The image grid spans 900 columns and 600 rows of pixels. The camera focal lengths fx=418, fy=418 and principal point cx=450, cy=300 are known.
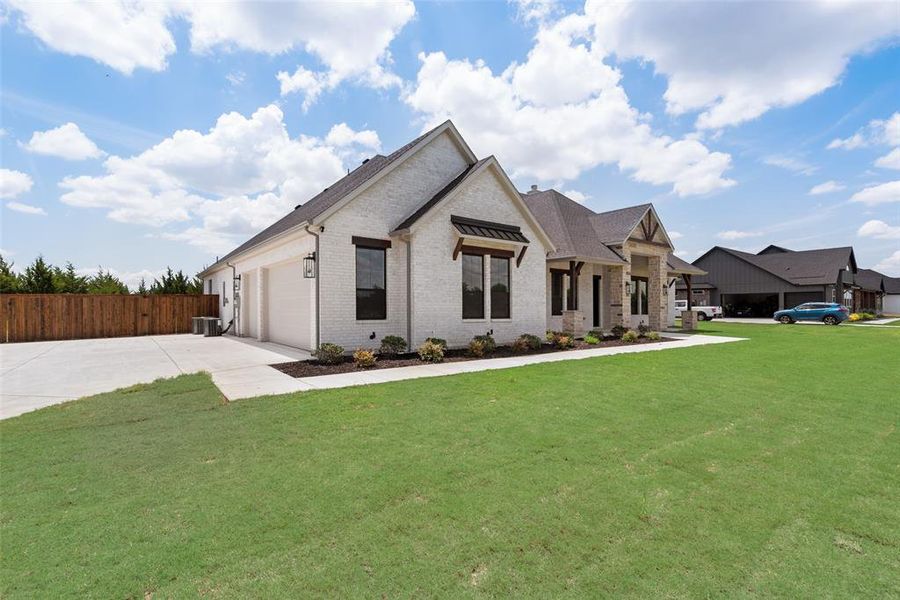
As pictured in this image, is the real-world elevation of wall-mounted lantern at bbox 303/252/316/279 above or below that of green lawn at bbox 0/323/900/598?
above

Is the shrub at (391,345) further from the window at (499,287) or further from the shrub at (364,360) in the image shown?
the window at (499,287)

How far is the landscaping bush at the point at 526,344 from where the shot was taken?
45.3 feet

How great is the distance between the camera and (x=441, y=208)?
42.4 feet

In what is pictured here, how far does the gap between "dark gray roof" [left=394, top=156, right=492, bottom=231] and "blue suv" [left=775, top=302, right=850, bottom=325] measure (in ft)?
97.0

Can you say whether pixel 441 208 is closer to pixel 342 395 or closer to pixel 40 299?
pixel 342 395

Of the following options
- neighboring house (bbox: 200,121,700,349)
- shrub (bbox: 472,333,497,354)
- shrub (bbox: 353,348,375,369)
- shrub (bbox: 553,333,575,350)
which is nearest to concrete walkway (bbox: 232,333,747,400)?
shrub (bbox: 353,348,375,369)

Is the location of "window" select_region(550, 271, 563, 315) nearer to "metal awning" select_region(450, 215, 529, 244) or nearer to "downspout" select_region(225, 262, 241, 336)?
"metal awning" select_region(450, 215, 529, 244)

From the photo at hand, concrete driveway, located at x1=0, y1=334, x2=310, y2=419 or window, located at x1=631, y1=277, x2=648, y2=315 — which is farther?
window, located at x1=631, y1=277, x2=648, y2=315

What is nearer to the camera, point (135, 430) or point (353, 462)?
point (353, 462)

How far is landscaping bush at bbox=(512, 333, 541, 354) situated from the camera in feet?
45.3

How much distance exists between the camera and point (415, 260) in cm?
1248

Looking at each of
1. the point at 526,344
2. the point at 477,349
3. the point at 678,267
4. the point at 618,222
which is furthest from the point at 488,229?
the point at 678,267

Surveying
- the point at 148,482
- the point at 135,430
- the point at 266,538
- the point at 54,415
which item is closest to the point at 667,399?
the point at 266,538

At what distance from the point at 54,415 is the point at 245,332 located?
44.8ft
